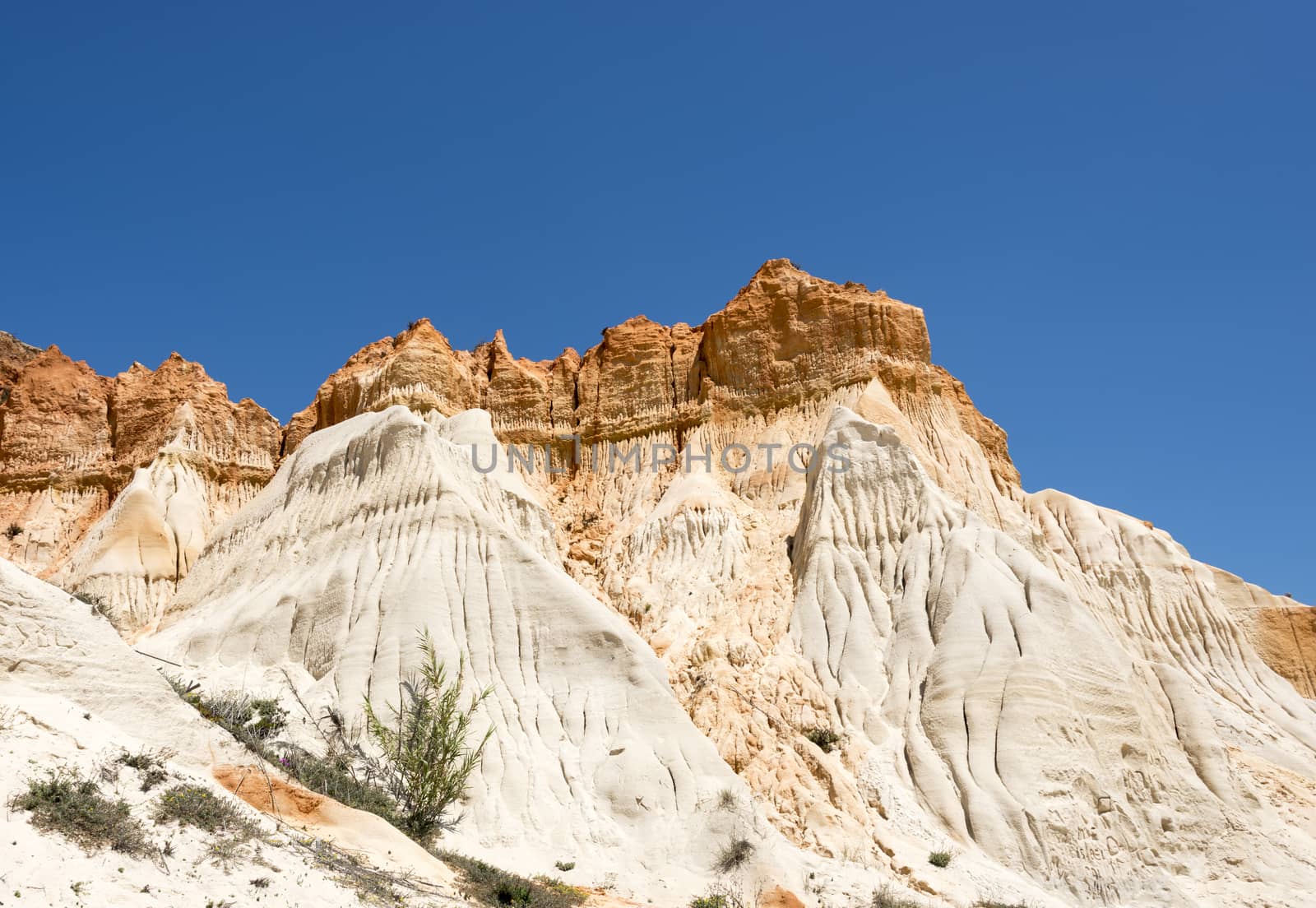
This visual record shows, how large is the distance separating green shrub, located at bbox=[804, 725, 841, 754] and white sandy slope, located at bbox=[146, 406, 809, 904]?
13.5ft

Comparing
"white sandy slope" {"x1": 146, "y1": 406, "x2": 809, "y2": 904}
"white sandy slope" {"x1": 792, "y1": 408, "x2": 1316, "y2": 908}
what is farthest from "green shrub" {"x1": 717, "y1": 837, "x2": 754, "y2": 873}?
"white sandy slope" {"x1": 792, "y1": 408, "x2": 1316, "y2": 908}

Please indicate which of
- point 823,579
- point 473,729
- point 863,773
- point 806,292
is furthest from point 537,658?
point 806,292

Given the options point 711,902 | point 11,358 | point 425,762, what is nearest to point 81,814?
point 425,762

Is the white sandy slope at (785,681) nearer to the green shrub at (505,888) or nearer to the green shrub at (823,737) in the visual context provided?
the green shrub at (823,737)

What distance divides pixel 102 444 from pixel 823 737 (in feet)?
115

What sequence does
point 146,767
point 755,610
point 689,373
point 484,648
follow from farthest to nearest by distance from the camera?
point 689,373
point 755,610
point 484,648
point 146,767

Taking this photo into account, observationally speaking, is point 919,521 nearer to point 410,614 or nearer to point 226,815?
point 410,614

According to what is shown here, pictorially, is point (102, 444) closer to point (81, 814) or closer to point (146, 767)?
point (146, 767)

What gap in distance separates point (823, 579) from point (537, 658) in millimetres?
10038

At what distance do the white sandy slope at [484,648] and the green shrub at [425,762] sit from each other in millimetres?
1210

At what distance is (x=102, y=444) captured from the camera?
167ft

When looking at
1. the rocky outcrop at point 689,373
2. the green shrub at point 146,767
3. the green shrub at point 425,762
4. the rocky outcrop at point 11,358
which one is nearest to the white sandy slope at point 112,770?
the green shrub at point 146,767

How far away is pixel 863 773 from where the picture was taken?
2858cm

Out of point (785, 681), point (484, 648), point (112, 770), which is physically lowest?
point (112, 770)
